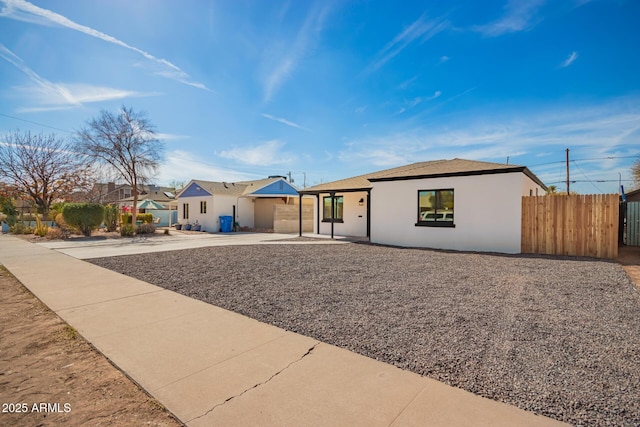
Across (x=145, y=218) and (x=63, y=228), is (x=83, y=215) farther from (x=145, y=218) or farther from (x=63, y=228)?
(x=145, y=218)

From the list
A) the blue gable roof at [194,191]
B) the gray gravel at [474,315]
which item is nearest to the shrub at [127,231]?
the blue gable roof at [194,191]

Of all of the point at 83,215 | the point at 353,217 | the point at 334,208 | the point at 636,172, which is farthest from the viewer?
the point at 636,172

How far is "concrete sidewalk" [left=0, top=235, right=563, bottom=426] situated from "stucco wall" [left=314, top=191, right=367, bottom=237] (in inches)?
496

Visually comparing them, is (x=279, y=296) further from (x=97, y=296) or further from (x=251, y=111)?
(x=251, y=111)

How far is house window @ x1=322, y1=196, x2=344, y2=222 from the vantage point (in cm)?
1736

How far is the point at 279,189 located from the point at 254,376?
22442mm

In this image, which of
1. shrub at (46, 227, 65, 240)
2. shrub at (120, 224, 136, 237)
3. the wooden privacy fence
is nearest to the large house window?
shrub at (120, 224, 136, 237)

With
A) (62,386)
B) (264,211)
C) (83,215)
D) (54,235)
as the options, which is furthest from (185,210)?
(62,386)

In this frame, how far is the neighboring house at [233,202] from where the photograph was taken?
2272 cm

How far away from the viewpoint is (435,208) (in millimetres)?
11977

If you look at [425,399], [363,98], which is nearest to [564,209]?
[363,98]

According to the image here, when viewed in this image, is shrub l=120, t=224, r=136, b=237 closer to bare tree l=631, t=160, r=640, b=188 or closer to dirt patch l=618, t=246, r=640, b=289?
dirt patch l=618, t=246, r=640, b=289

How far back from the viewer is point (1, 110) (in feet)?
55.7

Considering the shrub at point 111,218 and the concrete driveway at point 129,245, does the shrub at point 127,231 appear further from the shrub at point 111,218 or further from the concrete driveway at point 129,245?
the shrub at point 111,218
